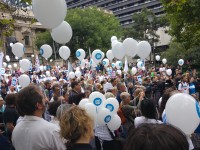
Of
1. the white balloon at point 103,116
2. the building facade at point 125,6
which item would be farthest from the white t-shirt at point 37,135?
the building facade at point 125,6

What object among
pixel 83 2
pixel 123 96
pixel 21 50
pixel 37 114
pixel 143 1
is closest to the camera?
pixel 37 114

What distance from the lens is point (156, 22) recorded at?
40000mm

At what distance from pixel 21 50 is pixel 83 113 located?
9.28 m

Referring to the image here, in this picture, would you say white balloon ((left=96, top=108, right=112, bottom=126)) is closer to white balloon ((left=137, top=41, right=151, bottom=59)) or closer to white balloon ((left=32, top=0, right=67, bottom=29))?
white balloon ((left=32, top=0, right=67, bottom=29))

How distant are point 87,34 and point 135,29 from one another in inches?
295

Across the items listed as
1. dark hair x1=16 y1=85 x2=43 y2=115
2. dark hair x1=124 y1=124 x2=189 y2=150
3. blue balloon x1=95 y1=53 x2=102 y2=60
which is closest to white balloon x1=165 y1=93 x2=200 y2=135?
dark hair x1=16 y1=85 x2=43 y2=115

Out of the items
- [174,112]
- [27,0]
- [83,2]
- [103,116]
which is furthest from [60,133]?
[83,2]

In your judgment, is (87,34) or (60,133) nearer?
(60,133)

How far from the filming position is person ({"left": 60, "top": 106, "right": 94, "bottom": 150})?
228cm

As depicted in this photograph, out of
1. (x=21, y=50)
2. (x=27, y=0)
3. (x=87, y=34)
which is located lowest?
(x=21, y=50)

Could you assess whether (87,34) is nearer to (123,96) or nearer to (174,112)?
(123,96)

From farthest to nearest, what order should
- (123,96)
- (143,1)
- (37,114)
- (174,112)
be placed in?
(143,1), (123,96), (174,112), (37,114)

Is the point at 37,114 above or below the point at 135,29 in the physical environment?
below

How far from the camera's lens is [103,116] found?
4551mm
